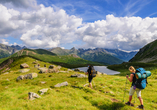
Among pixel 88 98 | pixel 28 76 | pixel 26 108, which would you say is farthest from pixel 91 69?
pixel 28 76

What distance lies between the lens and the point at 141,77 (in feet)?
27.3

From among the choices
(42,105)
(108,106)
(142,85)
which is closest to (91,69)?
(108,106)

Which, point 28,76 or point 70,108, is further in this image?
point 28,76

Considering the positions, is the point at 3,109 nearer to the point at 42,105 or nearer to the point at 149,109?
the point at 42,105

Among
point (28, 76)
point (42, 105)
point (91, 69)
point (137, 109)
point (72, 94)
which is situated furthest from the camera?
point (28, 76)

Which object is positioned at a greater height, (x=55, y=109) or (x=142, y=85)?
(x=142, y=85)

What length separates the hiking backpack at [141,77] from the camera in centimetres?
838

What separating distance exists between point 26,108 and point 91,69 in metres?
11.1

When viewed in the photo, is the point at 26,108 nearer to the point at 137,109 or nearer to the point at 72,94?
the point at 72,94

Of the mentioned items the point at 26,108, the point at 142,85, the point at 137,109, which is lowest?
the point at 26,108

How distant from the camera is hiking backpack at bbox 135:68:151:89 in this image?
8.38 m

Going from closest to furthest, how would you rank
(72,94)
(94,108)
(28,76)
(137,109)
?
1. (137,109)
2. (94,108)
3. (72,94)
4. (28,76)

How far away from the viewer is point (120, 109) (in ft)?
28.3

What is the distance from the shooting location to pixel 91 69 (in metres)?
16.3
